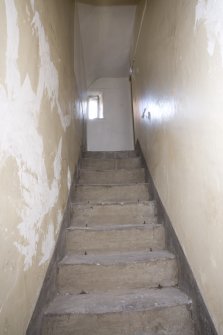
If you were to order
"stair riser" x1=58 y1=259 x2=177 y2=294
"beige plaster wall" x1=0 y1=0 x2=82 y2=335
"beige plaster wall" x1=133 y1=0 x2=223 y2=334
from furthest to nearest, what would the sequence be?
"stair riser" x1=58 y1=259 x2=177 y2=294, "beige plaster wall" x1=133 y1=0 x2=223 y2=334, "beige plaster wall" x1=0 y1=0 x2=82 y2=335

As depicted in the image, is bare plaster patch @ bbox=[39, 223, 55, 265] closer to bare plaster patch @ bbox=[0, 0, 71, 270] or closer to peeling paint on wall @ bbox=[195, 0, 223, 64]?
bare plaster patch @ bbox=[0, 0, 71, 270]

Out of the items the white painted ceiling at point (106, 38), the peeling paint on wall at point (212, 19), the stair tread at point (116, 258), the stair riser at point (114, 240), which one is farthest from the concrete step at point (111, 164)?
the white painted ceiling at point (106, 38)

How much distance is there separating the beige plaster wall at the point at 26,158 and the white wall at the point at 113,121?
309 cm

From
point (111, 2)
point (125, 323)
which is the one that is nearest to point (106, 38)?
point (111, 2)

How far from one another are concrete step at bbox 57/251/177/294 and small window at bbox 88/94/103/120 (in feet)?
12.5

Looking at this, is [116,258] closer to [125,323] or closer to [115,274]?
[115,274]

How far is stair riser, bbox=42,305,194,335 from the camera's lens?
1146 mm

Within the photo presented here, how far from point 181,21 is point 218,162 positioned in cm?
96

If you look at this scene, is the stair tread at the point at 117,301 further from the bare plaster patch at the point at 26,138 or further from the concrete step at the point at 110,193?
the concrete step at the point at 110,193

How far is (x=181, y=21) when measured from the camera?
1.34m

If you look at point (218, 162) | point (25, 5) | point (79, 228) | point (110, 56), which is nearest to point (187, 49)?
point (218, 162)

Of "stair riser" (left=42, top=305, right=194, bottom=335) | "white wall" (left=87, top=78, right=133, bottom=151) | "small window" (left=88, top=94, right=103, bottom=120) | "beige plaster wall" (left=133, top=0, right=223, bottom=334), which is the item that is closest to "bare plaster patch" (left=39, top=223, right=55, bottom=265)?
"stair riser" (left=42, top=305, right=194, bottom=335)

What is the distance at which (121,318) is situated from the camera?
117 centimetres

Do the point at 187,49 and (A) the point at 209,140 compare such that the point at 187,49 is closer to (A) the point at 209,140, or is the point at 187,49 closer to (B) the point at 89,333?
(A) the point at 209,140
